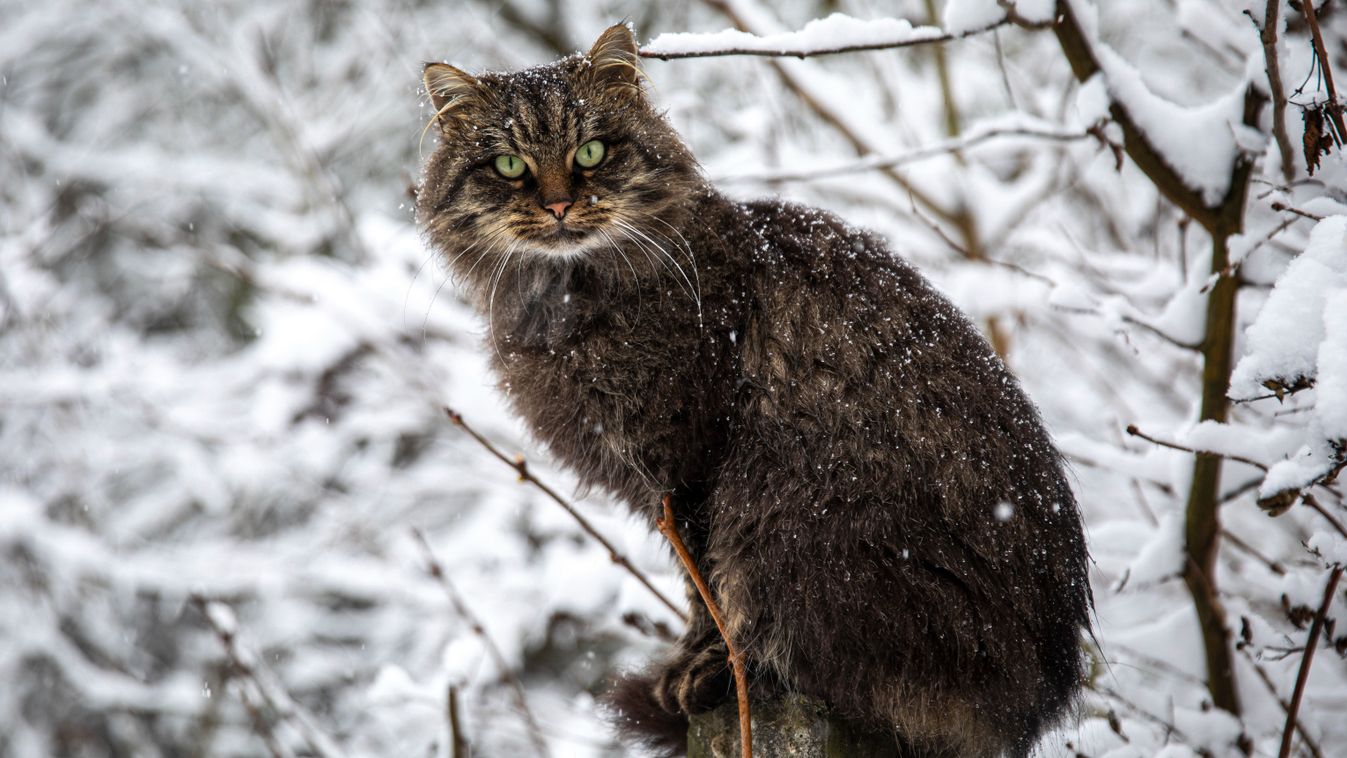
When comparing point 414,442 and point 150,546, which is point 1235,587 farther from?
point 150,546

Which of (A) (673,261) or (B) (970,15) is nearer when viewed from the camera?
(B) (970,15)

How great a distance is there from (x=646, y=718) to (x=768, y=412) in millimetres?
839

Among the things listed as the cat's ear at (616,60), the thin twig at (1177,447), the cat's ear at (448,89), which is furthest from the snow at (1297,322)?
the cat's ear at (448,89)

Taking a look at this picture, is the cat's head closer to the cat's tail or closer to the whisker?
the whisker

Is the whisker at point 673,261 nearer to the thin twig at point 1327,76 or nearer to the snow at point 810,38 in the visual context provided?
the snow at point 810,38

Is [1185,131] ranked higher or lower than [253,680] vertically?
higher

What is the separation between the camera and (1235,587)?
12.2 ft

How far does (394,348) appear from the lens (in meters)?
5.34

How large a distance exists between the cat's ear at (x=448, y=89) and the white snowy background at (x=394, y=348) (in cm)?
122

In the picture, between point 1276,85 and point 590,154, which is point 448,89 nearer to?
point 590,154

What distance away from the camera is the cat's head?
239cm

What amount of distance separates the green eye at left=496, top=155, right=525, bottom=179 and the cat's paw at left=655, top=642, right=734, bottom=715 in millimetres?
1225

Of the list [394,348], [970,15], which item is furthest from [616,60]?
[394,348]

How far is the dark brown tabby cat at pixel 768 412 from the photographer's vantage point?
2062mm
